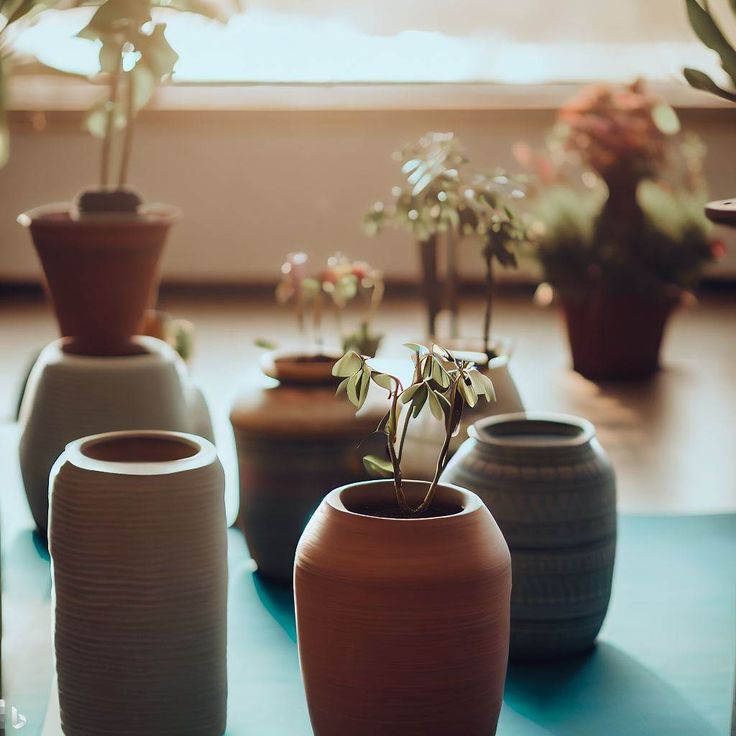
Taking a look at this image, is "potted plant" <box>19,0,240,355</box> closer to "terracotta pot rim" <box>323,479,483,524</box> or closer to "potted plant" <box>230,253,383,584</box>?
"potted plant" <box>230,253,383,584</box>

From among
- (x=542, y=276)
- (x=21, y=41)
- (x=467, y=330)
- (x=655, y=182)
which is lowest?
(x=467, y=330)

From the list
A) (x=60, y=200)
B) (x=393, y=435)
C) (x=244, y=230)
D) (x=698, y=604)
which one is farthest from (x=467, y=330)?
(x=393, y=435)

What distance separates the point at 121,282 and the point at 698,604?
44.0 inches

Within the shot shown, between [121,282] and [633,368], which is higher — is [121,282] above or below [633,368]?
above

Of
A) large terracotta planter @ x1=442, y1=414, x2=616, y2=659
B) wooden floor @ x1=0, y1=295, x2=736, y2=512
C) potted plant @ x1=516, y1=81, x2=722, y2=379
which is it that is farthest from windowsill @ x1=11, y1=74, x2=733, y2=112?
large terracotta planter @ x1=442, y1=414, x2=616, y2=659

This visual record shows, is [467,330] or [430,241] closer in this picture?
[430,241]

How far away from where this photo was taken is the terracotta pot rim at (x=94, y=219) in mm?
2191

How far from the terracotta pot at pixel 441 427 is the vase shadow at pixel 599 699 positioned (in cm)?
39

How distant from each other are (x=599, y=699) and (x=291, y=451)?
2.00 feet

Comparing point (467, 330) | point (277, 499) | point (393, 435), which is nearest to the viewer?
point (393, 435)

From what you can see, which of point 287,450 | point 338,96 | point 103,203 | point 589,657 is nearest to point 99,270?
point 103,203

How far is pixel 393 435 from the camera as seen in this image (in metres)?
1.38

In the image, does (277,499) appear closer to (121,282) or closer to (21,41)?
(121,282)

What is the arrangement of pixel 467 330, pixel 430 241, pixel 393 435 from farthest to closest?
pixel 467 330 < pixel 430 241 < pixel 393 435
